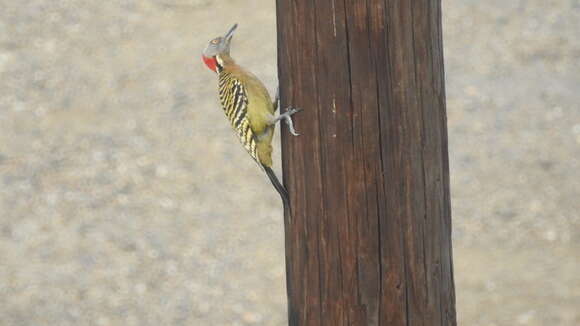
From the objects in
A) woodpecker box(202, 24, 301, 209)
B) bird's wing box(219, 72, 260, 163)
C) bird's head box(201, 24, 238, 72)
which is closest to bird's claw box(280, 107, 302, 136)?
woodpecker box(202, 24, 301, 209)

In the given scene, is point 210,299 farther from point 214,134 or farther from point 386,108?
point 386,108

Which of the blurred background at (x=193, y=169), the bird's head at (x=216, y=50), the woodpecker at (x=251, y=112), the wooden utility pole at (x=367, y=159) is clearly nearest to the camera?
the wooden utility pole at (x=367, y=159)

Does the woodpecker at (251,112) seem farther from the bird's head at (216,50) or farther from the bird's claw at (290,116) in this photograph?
the bird's claw at (290,116)

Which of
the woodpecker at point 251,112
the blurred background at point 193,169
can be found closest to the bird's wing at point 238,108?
the woodpecker at point 251,112

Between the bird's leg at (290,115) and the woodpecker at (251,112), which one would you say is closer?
the bird's leg at (290,115)

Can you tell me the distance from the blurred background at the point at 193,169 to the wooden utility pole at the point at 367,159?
448 cm

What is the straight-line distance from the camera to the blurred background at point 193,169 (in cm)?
835

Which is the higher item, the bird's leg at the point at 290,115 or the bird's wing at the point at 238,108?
the bird's wing at the point at 238,108

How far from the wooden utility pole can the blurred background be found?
4.48 metres

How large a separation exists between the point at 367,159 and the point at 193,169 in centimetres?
687

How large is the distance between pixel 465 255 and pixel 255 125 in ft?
12.8

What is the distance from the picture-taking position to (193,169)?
33.2ft

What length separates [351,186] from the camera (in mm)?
3381

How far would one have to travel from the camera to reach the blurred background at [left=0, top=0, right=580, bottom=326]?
329 inches
